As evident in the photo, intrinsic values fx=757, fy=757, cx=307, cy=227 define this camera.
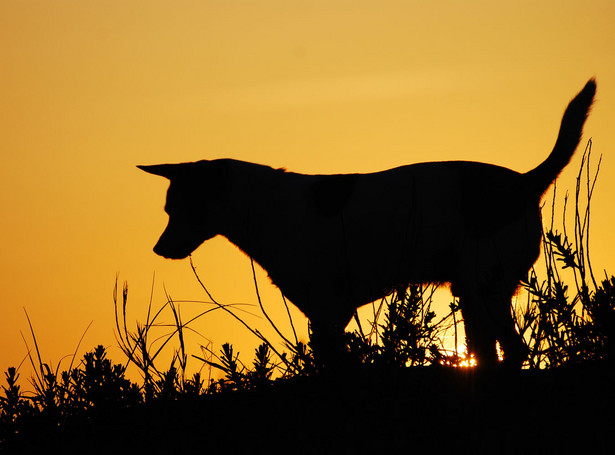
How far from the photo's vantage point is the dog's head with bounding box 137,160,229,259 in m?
5.43

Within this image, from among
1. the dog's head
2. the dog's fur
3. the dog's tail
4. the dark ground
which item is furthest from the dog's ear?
the dark ground

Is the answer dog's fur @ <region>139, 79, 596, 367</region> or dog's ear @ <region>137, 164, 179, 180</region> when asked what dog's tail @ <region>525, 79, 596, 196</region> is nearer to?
dog's fur @ <region>139, 79, 596, 367</region>

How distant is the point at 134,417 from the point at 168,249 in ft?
9.53

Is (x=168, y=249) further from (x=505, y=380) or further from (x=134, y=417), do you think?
(x=505, y=380)

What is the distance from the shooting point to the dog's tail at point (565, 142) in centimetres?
→ 481

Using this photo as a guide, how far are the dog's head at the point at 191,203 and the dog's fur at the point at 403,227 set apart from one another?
287 mm

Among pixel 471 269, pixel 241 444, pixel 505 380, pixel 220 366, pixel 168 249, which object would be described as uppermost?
pixel 168 249

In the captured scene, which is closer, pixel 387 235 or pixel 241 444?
pixel 241 444

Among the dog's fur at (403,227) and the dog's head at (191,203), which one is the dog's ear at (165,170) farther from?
the dog's fur at (403,227)

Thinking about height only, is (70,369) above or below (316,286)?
below

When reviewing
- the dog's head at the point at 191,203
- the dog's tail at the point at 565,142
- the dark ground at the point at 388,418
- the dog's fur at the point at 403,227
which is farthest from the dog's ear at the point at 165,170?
the dark ground at the point at 388,418

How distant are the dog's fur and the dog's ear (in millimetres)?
584

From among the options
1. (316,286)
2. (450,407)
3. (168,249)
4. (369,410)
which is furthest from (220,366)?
(168,249)

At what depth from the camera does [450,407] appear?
221 centimetres
